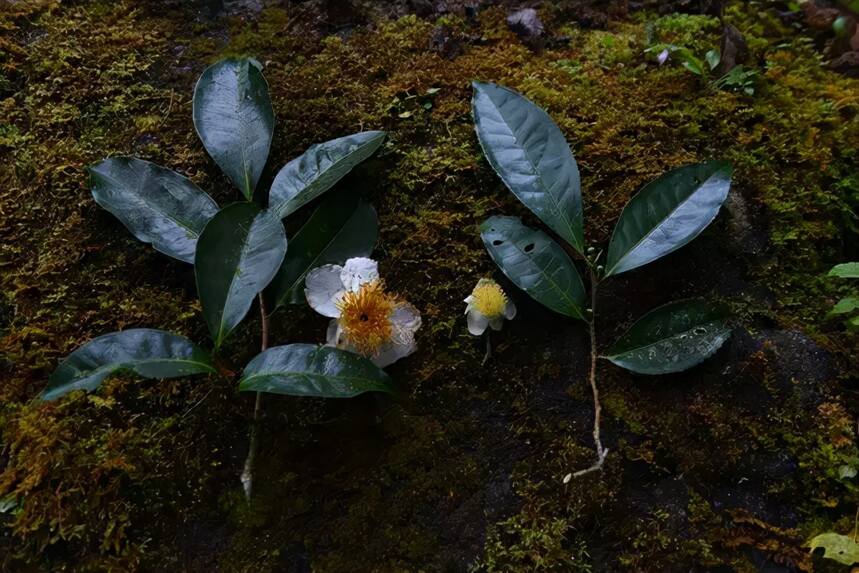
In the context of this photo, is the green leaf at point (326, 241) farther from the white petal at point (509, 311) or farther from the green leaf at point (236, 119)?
the white petal at point (509, 311)

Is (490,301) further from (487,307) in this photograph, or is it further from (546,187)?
(546,187)

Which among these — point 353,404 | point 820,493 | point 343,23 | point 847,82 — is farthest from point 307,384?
point 847,82

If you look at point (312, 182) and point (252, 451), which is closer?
point (252, 451)

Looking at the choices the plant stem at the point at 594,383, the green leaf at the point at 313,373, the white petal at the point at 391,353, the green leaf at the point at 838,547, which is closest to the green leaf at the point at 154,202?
the green leaf at the point at 313,373

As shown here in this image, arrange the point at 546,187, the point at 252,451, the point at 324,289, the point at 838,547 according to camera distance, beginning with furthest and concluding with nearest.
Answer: the point at 546,187, the point at 324,289, the point at 252,451, the point at 838,547

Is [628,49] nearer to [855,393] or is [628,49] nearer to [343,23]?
[343,23]

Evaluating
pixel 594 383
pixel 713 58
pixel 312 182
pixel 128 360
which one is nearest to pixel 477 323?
pixel 594 383
